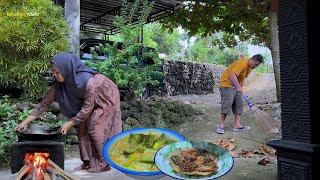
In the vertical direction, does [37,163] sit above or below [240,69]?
below

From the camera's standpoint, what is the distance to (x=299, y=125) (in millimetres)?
3158

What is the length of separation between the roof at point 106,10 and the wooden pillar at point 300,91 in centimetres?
635

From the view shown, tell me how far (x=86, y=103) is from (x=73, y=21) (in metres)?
2.72

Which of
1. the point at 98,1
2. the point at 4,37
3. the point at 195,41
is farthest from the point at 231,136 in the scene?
the point at 195,41

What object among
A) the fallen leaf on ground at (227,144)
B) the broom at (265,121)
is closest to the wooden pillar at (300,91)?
the fallen leaf on ground at (227,144)

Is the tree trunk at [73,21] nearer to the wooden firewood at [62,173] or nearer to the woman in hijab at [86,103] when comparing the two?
the woman in hijab at [86,103]


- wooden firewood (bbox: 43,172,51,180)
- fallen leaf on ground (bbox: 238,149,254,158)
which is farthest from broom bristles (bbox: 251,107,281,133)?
wooden firewood (bbox: 43,172,51,180)

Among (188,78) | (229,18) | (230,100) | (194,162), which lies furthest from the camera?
(188,78)

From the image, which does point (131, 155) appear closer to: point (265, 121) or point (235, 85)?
point (235, 85)

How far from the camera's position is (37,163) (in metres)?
3.66

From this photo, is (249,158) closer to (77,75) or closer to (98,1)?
(77,75)

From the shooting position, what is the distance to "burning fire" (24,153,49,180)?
3.50 metres

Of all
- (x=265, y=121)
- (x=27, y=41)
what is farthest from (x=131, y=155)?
(x=265, y=121)

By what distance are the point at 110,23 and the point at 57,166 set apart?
9753 millimetres
